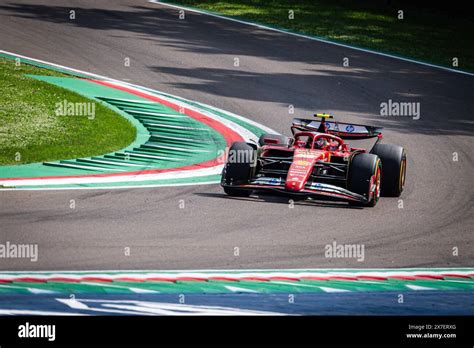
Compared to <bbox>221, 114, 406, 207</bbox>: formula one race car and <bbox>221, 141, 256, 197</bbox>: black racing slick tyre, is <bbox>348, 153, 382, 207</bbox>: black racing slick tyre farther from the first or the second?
<bbox>221, 141, 256, 197</bbox>: black racing slick tyre

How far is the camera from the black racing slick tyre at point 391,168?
1572 cm

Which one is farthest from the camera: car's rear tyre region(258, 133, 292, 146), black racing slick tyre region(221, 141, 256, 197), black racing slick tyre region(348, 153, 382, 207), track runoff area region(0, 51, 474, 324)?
car's rear tyre region(258, 133, 292, 146)

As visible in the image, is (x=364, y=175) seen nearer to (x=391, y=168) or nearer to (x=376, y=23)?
(x=391, y=168)

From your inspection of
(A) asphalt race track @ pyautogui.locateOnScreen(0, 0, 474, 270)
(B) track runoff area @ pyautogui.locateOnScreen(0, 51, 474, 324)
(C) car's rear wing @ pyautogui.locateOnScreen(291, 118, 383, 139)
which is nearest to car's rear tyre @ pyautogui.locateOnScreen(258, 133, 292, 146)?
(C) car's rear wing @ pyautogui.locateOnScreen(291, 118, 383, 139)

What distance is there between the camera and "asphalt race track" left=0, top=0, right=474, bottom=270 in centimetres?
1194

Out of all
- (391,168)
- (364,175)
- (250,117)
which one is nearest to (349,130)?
(391,168)

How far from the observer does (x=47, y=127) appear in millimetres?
19094

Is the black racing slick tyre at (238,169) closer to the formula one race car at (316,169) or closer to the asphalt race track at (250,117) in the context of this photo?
the formula one race car at (316,169)

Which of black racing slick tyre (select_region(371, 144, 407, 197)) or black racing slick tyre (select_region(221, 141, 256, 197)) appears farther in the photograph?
black racing slick tyre (select_region(371, 144, 407, 197))

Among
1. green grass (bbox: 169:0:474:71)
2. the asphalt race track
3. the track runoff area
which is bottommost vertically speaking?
the track runoff area

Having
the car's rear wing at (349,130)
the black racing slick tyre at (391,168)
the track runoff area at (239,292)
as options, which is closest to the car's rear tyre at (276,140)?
the car's rear wing at (349,130)

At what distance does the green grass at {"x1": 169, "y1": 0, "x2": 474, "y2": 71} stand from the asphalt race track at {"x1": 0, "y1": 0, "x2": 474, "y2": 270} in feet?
5.39

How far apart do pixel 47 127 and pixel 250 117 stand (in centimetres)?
496
